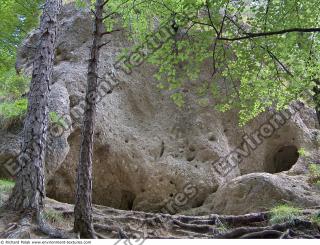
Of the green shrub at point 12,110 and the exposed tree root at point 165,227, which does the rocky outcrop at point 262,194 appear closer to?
the exposed tree root at point 165,227

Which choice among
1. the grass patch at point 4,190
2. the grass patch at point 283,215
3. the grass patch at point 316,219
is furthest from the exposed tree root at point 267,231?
the grass patch at point 4,190

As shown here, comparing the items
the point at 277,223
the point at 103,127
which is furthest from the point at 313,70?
the point at 103,127

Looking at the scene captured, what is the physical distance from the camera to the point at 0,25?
1359cm

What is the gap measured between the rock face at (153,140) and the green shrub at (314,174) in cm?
40

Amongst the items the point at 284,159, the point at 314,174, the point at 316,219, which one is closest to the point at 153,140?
the point at 314,174

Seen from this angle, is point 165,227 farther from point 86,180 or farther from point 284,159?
point 284,159

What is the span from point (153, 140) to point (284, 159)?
5.49 metres

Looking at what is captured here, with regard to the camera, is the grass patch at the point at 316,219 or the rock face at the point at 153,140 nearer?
the grass patch at the point at 316,219

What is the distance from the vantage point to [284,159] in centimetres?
1420

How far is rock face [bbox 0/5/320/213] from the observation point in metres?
11.3

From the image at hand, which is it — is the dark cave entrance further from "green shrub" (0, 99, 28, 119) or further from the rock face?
"green shrub" (0, 99, 28, 119)

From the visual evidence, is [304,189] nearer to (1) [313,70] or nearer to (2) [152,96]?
(1) [313,70]

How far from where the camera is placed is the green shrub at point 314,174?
33.9 ft

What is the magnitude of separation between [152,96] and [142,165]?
110 inches
